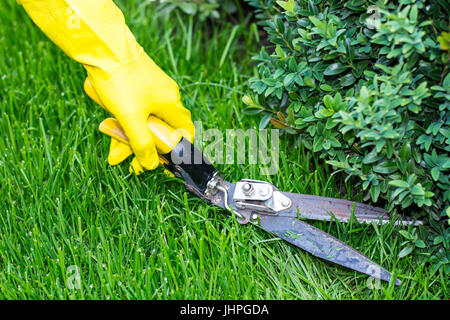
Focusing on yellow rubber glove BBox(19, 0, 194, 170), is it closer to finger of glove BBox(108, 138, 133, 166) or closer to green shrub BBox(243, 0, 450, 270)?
finger of glove BBox(108, 138, 133, 166)

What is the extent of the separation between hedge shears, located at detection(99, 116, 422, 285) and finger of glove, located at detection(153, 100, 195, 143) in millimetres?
37

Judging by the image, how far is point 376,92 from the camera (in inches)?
63.7

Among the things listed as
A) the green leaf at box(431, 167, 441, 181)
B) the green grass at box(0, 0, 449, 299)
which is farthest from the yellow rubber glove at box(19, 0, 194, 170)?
the green leaf at box(431, 167, 441, 181)

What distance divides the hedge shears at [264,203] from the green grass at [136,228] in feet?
0.19

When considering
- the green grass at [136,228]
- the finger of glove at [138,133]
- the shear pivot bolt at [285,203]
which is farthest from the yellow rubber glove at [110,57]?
the shear pivot bolt at [285,203]

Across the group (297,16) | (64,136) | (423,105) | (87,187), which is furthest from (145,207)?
(423,105)

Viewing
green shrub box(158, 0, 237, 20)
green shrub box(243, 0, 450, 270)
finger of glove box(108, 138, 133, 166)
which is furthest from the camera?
green shrub box(158, 0, 237, 20)

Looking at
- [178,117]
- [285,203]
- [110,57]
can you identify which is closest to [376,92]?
[285,203]

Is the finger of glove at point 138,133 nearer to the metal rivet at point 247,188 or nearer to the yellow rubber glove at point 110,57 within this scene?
the yellow rubber glove at point 110,57

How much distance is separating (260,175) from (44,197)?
2.83 feet

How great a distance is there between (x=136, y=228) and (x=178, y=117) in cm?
45

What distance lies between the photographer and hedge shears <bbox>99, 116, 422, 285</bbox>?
185 centimetres
